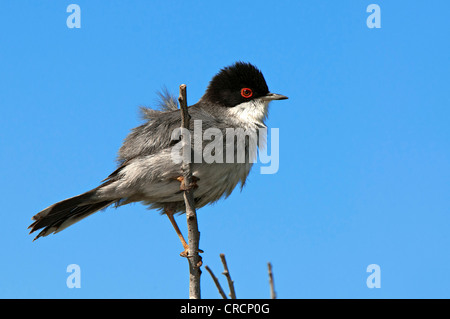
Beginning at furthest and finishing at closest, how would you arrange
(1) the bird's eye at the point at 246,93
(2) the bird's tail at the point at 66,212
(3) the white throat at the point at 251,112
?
1. (1) the bird's eye at the point at 246,93
2. (3) the white throat at the point at 251,112
3. (2) the bird's tail at the point at 66,212

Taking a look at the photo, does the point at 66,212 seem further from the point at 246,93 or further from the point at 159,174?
the point at 246,93

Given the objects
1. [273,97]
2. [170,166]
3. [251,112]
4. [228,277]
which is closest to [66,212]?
[170,166]

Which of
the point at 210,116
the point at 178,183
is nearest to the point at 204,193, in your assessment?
the point at 178,183

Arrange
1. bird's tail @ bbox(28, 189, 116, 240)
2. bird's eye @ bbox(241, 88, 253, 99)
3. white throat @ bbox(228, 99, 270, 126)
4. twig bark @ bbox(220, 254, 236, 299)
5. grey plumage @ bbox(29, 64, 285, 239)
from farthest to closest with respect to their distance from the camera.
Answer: bird's eye @ bbox(241, 88, 253, 99), white throat @ bbox(228, 99, 270, 126), bird's tail @ bbox(28, 189, 116, 240), grey plumage @ bbox(29, 64, 285, 239), twig bark @ bbox(220, 254, 236, 299)

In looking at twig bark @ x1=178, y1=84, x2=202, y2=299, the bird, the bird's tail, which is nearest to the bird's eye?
the bird

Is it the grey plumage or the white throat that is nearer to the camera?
the grey plumage

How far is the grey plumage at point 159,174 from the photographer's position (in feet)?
20.0

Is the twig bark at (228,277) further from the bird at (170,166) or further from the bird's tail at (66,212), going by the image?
the bird's tail at (66,212)

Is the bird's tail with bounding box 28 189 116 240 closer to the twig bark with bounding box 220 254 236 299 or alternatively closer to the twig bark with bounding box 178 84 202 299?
the twig bark with bounding box 178 84 202 299

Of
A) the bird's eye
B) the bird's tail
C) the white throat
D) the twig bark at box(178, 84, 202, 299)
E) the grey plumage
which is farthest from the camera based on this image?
the bird's eye

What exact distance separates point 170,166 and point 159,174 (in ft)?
0.59

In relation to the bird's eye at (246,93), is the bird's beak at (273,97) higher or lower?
lower

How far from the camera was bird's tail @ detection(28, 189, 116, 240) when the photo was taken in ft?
20.9

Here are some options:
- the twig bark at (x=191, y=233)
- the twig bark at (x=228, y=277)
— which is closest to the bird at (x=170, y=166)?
the twig bark at (x=191, y=233)
